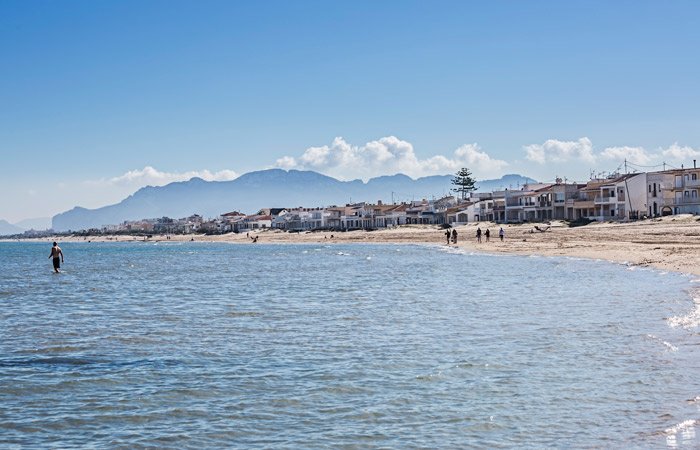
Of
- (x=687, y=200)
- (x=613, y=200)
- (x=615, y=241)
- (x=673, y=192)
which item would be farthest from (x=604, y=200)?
(x=615, y=241)

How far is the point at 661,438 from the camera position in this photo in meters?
8.35

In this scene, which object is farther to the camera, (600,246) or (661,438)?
(600,246)

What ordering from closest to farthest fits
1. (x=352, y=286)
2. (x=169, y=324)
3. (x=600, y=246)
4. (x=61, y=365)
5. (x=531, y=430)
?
1. (x=531, y=430)
2. (x=61, y=365)
3. (x=169, y=324)
4. (x=352, y=286)
5. (x=600, y=246)

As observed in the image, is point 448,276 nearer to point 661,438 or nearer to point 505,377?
point 505,377

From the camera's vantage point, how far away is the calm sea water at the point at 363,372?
9.07 meters

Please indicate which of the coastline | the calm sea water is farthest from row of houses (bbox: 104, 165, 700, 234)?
the calm sea water

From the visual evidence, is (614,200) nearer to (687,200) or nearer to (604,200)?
(604,200)

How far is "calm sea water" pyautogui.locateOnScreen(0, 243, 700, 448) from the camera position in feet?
29.8

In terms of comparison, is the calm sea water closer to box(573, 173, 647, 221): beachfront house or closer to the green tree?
box(573, 173, 647, 221): beachfront house

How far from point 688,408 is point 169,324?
44.3 feet

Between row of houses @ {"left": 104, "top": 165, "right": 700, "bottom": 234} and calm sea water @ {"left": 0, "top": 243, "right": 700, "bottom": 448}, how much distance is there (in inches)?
2234

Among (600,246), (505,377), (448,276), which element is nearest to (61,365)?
(505,377)

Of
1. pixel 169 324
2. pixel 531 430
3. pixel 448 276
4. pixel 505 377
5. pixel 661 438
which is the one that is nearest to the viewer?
pixel 661 438

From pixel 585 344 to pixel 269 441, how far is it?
7788 mm
